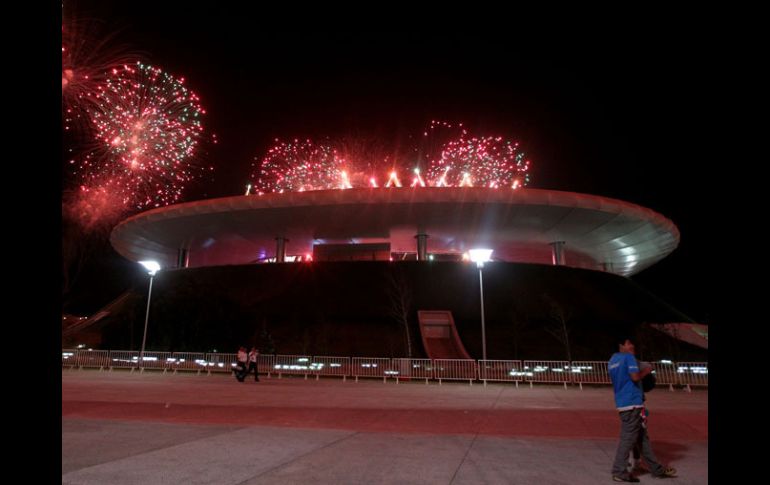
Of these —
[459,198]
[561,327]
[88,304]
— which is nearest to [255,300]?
[459,198]

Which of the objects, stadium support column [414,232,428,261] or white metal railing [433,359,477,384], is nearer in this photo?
white metal railing [433,359,477,384]

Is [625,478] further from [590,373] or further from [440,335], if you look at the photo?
[440,335]

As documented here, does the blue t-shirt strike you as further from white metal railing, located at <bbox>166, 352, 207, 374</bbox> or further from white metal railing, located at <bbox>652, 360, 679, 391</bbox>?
white metal railing, located at <bbox>166, 352, 207, 374</bbox>

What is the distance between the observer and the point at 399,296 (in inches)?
1183

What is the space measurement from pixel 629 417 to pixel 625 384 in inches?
14.9

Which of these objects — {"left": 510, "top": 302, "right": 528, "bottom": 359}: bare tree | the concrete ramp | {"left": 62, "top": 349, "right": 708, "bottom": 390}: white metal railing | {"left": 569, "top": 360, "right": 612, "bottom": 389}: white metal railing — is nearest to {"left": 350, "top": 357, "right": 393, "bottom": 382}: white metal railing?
{"left": 62, "top": 349, "right": 708, "bottom": 390}: white metal railing

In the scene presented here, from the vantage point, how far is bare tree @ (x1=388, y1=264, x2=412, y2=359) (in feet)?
92.8

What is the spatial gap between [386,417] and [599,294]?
2737 centimetres

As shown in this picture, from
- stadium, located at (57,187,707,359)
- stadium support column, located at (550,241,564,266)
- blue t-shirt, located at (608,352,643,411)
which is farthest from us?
stadium support column, located at (550,241,564,266)

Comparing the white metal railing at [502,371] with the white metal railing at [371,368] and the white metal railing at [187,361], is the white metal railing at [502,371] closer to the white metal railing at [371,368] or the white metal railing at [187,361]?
the white metal railing at [371,368]

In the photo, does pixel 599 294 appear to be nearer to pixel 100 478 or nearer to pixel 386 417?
pixel 386 417

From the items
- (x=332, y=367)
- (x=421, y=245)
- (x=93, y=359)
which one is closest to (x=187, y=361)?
(x=93, y=359)

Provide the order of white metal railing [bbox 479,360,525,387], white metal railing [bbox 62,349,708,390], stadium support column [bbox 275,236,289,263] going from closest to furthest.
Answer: white metal railing [bbox 62,349,708,390]
white metal railing [bbox 479,360,525,387]
stadium support column [bbox 275,236,289,263]

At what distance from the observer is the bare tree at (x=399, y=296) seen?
28.3 metres
